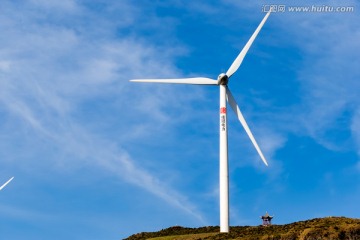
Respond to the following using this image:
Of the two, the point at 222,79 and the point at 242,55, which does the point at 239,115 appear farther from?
the point at 242,55

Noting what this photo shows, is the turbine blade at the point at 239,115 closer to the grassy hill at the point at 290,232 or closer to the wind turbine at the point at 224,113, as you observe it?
the wind turbine at the point at 224,113

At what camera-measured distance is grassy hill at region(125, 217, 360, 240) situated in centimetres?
11238

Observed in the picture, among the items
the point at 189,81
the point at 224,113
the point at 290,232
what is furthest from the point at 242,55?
the point at 290,232

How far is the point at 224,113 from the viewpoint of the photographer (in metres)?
134

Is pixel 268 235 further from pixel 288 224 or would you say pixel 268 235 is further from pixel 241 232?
pixel 288 224

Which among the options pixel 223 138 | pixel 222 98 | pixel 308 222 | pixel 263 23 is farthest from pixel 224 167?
pixel 263 23

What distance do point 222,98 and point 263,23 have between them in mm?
18157

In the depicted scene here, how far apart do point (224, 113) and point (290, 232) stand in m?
28.1

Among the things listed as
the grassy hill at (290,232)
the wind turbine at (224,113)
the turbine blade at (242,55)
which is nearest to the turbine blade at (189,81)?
the wind turbine at (224,113)

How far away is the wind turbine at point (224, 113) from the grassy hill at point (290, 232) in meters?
5.44

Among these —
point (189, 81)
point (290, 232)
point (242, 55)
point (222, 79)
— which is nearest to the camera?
point (290, 232)

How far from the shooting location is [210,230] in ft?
495

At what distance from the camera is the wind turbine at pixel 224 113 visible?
427 feet

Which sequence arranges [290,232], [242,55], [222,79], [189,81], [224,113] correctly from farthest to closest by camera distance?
[189,81] → [242,55] → [222,79] → [224,113] → [290,232]
